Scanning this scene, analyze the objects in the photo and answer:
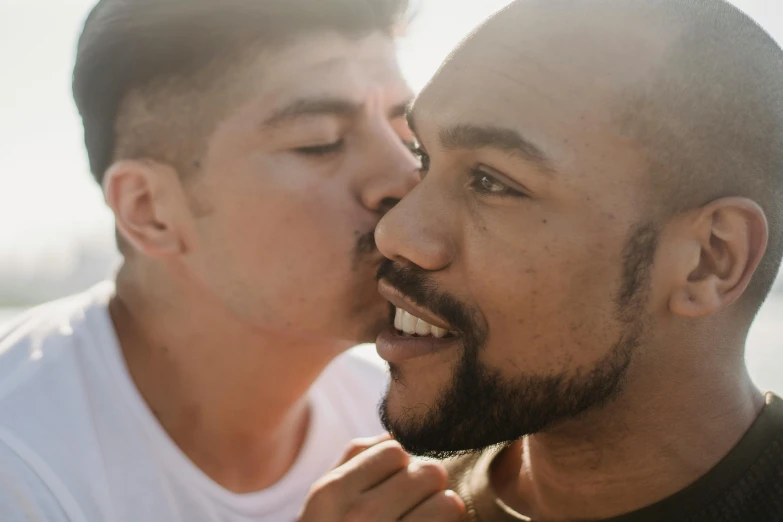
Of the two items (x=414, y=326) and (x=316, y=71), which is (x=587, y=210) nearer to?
(x=414, y=326)

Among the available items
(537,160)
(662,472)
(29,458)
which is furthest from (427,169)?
(29,458)

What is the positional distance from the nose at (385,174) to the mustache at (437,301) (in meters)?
0.40

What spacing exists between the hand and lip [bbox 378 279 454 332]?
41cm

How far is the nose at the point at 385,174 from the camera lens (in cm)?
219

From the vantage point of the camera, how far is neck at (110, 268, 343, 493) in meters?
2.40

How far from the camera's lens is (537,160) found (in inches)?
65.1

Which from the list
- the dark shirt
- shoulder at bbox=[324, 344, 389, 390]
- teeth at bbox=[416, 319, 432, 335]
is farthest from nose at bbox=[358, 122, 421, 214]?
the dark shirt

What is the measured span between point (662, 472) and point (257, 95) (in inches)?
53.2

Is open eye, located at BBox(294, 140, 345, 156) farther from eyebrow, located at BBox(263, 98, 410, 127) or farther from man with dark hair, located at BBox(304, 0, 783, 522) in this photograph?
man with dark hair, located at BBox(304, 0, 783, 522)

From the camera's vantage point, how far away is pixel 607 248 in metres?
1.67

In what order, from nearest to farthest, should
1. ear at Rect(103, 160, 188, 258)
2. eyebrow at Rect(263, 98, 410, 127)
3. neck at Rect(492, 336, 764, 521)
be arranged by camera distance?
neck at Rect(492, 336, 764, 521), eyebrow at Rect(263, 98, 410, 127), ear at Rect(103, 160, 188, 258)

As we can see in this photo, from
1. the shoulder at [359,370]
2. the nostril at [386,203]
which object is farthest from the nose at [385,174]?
the shoulder at [359,370]

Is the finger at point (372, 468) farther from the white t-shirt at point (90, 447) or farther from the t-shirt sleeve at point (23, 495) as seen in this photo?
the t-shirt sleeve at point (23, 495)

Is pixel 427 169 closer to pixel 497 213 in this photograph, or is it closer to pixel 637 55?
pixel 497 213
